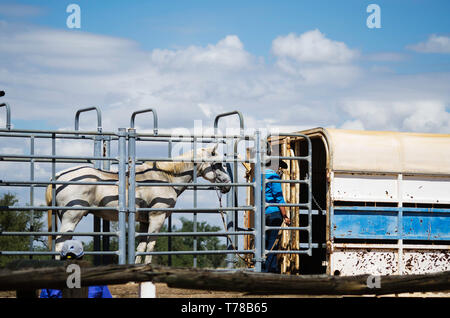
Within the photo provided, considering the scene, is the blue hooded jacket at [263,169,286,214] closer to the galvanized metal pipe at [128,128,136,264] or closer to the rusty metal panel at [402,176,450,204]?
the rusty metal panel at [402,176,450,204]

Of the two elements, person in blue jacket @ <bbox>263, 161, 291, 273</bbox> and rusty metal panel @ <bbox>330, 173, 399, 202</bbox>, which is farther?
person in blue jacket @ <bbox>263, 161, 291, 273</bbox>

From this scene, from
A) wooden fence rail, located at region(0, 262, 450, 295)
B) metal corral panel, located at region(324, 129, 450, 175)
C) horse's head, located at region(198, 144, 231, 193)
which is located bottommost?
wooden fence rail, located at region(0, 262, 450, 295)

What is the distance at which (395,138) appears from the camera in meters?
9.16

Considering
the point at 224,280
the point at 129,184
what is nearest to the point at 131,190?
the point at 129,184

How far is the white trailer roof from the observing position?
8.77 metres

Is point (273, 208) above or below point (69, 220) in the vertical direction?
above

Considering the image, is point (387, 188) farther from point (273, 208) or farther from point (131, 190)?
point (131, 190)

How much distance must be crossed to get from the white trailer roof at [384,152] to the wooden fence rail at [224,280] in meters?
3.88

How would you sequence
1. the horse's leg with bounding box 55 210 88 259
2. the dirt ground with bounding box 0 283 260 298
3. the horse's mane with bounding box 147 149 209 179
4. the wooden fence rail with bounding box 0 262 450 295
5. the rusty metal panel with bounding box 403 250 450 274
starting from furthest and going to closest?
the horse's mane with bounding box 147 149 209 179 → the rusty metal panel with bounding box 403 250 450 274 → the horse's leg with bounding box 55 210 88 259 → the dirt ground with bounding box 0 283 260 298 → the wooden fence rail with bounding box 0 262 450 295

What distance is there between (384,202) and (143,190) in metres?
3.33

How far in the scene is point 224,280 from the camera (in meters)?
4.46

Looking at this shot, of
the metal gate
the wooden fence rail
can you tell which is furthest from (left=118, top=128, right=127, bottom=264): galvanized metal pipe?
the wooden fence rail
